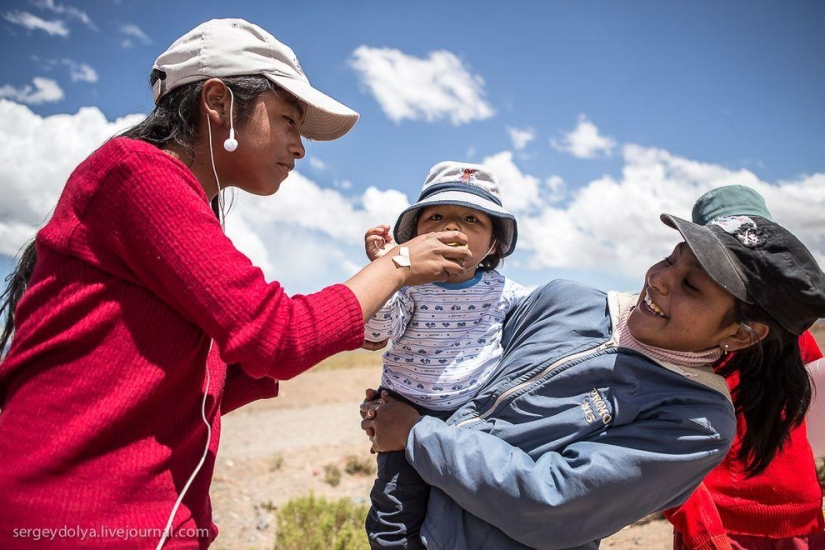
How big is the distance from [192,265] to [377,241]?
1232 millimetres

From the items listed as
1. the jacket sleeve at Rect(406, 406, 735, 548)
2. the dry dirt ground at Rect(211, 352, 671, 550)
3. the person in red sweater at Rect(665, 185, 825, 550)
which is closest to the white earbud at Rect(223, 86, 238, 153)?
the jacket sleeve at Rect(406, 406, 735, 548)

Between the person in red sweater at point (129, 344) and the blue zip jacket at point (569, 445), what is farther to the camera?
the blue zip jacket at point (569, 445)

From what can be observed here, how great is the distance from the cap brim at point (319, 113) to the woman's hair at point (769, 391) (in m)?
1.99

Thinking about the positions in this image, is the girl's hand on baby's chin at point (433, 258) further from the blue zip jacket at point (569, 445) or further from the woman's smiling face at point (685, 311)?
the woman's smiling face at point (685, 311)

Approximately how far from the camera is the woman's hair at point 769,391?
2531 mm

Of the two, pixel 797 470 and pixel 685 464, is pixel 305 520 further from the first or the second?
pixel 685 464

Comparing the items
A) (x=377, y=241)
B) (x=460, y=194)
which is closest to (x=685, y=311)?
(x=460, y=194)

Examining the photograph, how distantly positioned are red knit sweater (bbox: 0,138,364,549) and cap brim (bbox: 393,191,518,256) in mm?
1427

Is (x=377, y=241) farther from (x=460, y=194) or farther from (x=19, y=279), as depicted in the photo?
(x=19, y=279)

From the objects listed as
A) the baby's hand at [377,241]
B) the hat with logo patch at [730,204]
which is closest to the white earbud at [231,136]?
the baby's hand at [377,241]

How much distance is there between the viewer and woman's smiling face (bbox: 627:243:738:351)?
2.36 m

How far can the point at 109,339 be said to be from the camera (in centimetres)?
164

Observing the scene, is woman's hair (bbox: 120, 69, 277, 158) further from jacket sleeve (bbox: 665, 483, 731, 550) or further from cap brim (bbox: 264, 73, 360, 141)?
jacket sleeve (bbox: 665, 483, 731, 550)

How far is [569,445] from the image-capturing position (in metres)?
2.25
